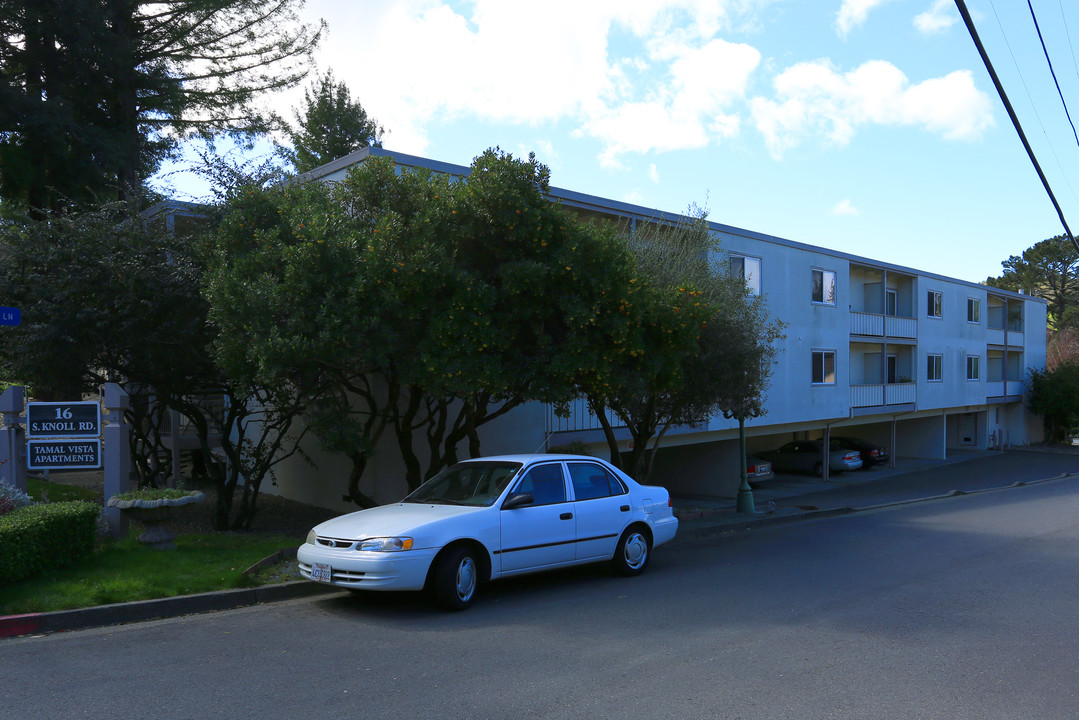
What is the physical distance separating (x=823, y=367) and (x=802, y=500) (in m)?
5.29

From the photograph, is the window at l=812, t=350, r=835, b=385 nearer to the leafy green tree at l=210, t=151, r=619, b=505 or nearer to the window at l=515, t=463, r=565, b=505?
the leafy green tree at l=210, t=151, r=619, b=505

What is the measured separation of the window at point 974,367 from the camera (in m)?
36.9

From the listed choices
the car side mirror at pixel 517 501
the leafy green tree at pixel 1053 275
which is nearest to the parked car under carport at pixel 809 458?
the car side mirror at pixel 517 501

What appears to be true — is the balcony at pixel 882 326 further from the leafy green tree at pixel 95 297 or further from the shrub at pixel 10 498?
the shrub at pixel 10 498

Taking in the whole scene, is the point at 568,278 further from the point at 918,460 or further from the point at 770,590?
the point at 918,460

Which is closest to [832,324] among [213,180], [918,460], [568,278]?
[918,460]

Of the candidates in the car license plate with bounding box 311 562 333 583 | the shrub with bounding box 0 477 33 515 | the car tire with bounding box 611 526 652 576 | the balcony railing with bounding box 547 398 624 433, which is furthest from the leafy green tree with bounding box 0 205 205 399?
the balcony railing with bounding box 547 398 624 433

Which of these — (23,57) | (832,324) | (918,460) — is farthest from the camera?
(918,460)

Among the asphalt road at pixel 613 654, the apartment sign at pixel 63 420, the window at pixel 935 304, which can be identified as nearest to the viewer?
the asphalt road at pixel 613 654

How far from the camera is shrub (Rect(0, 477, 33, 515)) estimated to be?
887 cm

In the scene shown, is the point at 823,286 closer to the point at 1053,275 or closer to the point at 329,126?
the point at 329,126

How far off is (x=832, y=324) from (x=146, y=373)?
68.2 feet

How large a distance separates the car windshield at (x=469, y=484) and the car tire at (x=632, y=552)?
1.70 metres

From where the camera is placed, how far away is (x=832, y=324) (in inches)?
1027
